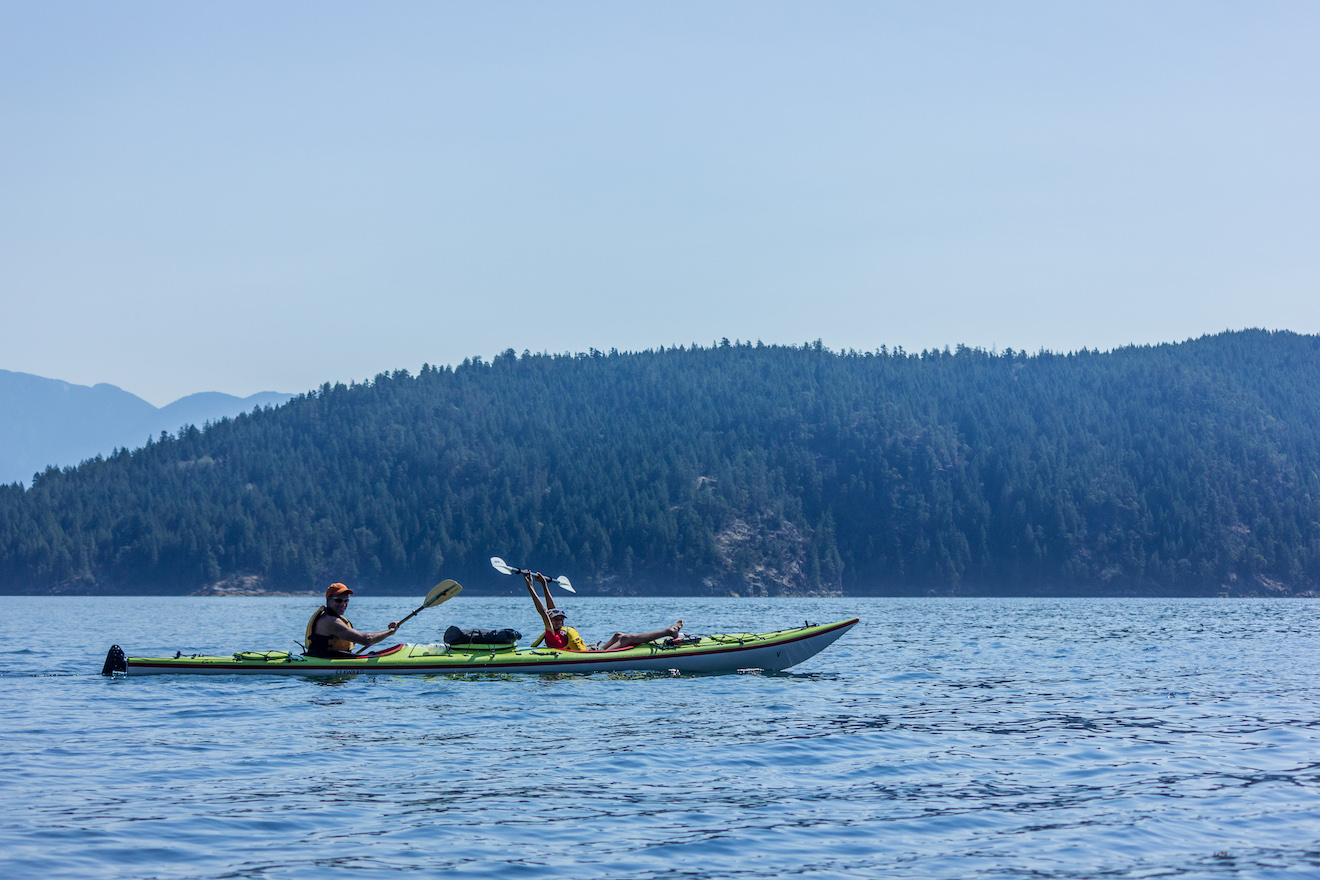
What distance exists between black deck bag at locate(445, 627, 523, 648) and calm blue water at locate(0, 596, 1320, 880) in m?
0.92

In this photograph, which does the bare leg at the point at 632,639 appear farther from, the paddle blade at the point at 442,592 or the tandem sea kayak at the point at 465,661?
the paddle blade at the point at 442,592

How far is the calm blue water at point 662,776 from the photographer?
34.5ft

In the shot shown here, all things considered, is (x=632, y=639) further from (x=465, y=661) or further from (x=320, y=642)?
(x=320, y=642)

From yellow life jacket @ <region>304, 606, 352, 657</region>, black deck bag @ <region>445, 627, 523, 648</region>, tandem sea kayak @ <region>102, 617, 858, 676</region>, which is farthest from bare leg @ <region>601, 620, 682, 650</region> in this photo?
yellow life jacket @ <region>304, 606, 352, 657</region>

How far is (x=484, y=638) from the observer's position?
982 inches

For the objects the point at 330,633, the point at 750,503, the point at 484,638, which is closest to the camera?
the point at 330,633

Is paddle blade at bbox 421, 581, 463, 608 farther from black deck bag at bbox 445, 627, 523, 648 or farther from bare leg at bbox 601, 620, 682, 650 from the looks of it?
bare leg at bbox 601, 620, 682, 650

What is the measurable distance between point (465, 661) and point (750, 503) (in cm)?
14227

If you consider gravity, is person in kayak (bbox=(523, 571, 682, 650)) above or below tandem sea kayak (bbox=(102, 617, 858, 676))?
above

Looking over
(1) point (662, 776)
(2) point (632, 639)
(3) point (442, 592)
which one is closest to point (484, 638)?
(3) point (442, 592)

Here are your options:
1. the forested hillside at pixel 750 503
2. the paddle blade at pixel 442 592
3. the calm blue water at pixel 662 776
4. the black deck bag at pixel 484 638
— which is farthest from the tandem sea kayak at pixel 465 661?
the forested hillside at pixel 750 503

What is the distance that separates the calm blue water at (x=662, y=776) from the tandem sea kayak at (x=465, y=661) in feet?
1.29

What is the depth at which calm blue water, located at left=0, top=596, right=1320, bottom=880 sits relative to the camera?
414 inches

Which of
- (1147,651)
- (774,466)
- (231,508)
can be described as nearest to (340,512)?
(231,508)
